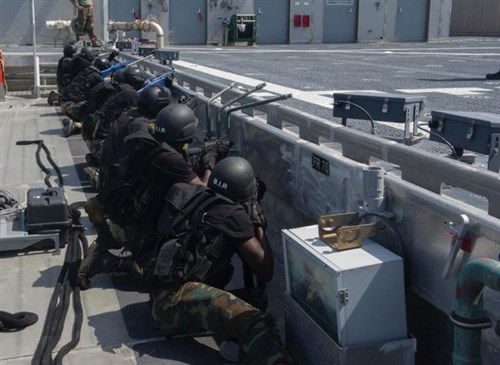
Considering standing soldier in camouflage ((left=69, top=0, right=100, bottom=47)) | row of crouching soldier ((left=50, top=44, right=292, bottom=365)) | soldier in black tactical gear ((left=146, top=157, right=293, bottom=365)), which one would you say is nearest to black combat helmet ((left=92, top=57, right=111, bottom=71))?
row of crouching soldier ((left=50, top=44, right=292, bottom=365))

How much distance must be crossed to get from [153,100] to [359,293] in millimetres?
3883

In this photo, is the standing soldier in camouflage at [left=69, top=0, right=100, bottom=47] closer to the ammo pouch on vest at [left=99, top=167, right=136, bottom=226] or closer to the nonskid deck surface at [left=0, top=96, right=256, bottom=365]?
the nonskid deck surface at [left=0, top=96, right=256, bottom=365]

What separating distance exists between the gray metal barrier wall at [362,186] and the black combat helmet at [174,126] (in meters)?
0.67

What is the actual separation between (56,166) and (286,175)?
14.9 ft

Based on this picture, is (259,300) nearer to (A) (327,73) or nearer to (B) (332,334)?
(B) (332,334)

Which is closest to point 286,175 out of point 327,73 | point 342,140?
point 342,140

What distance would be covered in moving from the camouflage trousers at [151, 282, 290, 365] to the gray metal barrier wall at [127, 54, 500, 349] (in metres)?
0.80

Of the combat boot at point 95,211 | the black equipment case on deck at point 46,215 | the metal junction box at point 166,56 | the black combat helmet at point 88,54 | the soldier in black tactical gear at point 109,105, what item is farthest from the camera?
the black combat helmet at point 88,54

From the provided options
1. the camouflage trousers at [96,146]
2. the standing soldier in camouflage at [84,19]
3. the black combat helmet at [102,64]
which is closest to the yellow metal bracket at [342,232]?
the camouflage trousers at [96,146]

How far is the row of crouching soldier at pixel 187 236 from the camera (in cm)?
409

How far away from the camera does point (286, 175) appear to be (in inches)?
211

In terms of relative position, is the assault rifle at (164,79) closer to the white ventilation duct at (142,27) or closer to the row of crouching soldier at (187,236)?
the row of crouching soldier at (187,236)

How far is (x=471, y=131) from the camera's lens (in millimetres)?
4395

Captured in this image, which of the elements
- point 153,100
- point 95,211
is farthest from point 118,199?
point 153,100
